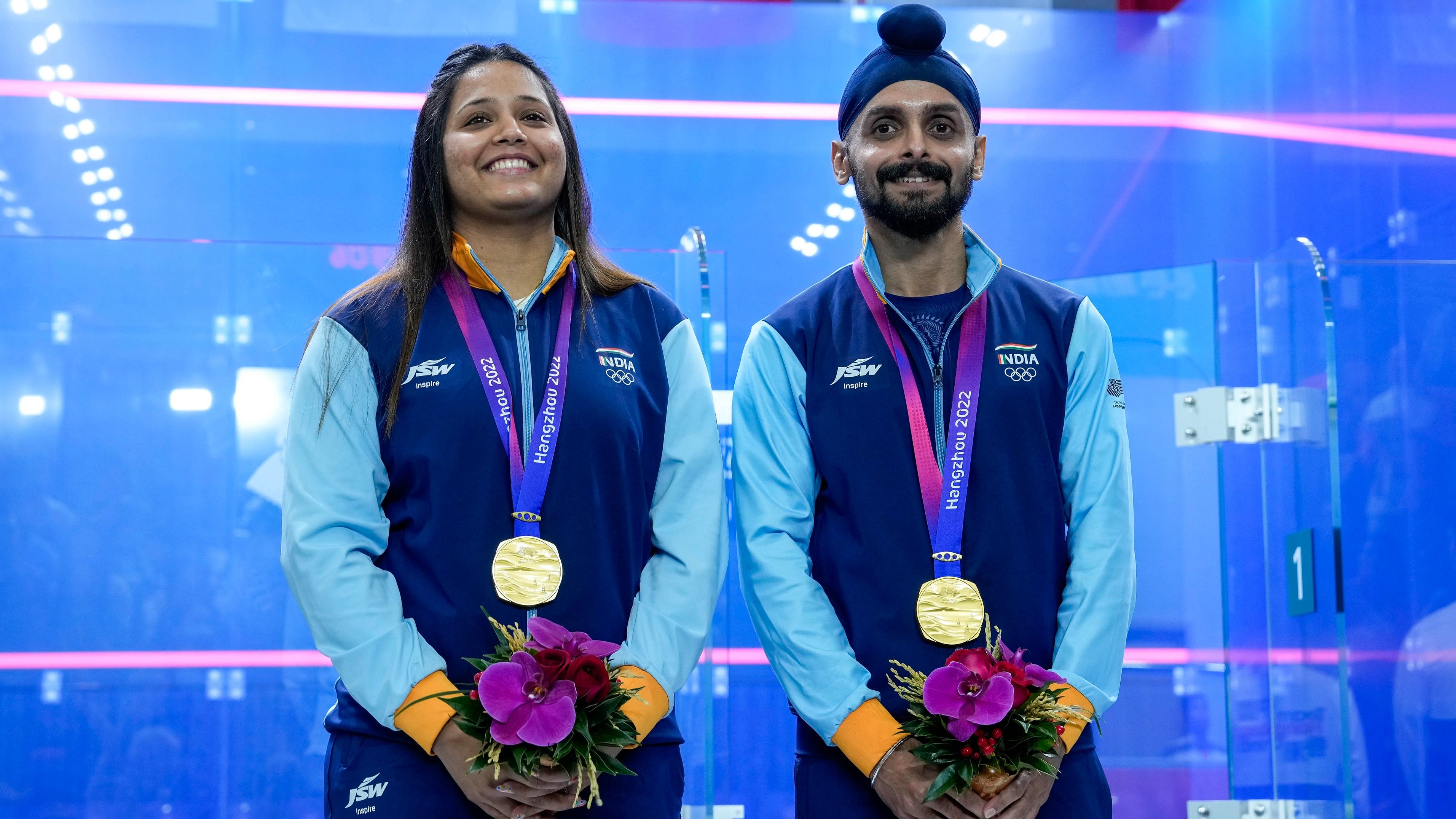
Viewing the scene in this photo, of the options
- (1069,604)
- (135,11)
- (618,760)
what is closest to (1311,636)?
(1069,604)

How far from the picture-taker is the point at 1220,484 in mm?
3643

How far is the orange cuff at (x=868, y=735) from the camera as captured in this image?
7.71 ft

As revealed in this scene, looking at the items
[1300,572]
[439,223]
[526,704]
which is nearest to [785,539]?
[526,704]

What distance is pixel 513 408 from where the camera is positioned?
2451 millimetres

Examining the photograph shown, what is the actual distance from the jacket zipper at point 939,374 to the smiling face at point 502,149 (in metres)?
0.70

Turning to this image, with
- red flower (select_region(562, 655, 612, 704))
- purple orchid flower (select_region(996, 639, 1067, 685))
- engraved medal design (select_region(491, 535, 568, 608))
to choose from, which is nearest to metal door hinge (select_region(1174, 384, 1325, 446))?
purple orchid flower (select_region(996, 639, 1067, 685))

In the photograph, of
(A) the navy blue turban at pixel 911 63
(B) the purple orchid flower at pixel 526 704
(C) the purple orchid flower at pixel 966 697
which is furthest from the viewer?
(A) the navy blue turban at pixel 911 63

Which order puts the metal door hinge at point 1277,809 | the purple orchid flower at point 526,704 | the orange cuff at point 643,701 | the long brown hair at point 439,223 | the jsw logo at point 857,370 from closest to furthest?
the purple orchid flower at point 526,704
the orange cuff at point 643,701
the long brown hair at point 439,223
the jsw logo at point 857,370
the metal door hinge at point 1277,809

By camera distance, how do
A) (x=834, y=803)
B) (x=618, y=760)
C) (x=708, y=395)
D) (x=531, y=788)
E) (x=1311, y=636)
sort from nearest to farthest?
1. (x=531, y=788)
2. (x=618, y=760)
3. (x=834, y=803)
4. (x=708, y=395)
5. (x=1311, y=636)

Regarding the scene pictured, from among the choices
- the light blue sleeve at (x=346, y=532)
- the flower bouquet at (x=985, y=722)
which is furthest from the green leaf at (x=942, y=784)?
the light blue sleeve at (x=346, y=532)

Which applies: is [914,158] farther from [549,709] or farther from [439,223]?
[549,709]

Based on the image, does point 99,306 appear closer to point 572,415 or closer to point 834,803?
point 572,415

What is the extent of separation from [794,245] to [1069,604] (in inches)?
108

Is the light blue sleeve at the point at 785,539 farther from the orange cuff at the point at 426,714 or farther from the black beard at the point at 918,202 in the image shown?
the orange cuff at the point at 426,714
